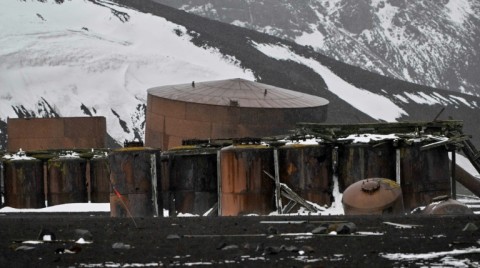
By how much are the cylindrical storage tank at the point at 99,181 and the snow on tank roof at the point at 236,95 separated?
30.7 feet

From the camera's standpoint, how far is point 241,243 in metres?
16.9

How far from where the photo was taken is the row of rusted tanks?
2923 centimetres

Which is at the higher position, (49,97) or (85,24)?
(85,24)

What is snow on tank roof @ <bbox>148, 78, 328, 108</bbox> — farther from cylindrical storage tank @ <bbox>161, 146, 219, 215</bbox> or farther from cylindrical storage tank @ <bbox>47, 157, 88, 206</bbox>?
cylindrical storage tank @ <bbox>161, 146, 219, 215</bbox>

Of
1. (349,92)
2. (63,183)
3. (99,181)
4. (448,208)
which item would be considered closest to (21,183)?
(63,183)

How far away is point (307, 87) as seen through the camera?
321 ft

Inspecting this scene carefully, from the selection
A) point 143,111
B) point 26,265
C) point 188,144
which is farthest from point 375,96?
point 26,265

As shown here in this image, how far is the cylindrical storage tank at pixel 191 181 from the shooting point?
31.7 m

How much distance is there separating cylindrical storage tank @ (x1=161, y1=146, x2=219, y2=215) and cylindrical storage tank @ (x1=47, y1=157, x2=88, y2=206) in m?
5.87

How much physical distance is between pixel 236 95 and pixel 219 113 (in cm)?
237

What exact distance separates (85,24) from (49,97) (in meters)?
21.9

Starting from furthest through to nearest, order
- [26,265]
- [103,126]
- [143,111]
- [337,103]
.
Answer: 1. [337,103]
2. [143,111]
3. [103,126]
4. [26,265]

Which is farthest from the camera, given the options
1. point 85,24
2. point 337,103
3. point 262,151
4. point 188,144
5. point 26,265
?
point 85,24

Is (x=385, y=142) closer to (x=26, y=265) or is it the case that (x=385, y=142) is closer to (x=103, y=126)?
(x=26, y=265)
